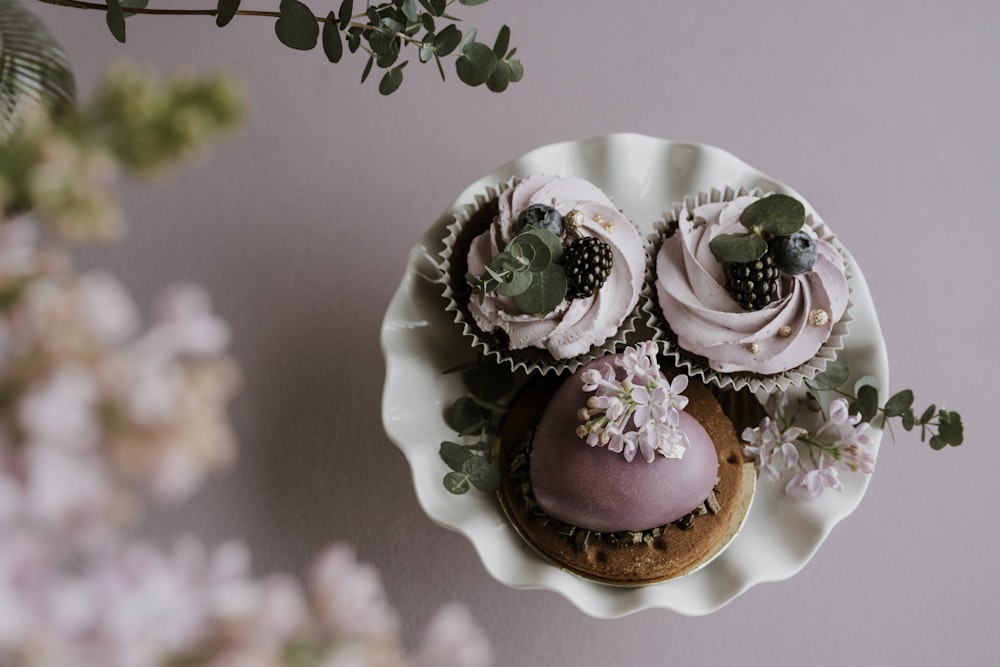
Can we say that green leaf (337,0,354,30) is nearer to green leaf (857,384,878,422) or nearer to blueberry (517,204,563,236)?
blueberry (517,204,563,236)

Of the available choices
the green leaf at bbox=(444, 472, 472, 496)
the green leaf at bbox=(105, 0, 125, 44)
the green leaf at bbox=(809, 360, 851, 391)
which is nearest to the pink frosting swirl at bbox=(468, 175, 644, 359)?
the green leaf at bbox=(444, 472, 472, 496)

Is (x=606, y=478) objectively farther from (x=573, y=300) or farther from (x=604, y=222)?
(x=604, y=222)

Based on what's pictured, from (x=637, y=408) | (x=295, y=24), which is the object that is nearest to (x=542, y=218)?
(x=637, y=408)

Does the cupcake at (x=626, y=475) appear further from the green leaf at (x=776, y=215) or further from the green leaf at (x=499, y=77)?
the green leaf at (x=499, y=77)

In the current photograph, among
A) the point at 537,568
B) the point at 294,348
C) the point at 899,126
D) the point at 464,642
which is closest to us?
the point at 464,642

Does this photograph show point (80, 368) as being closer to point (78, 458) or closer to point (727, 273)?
point (78, 458)

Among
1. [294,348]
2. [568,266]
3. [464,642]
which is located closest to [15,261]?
[464,642]

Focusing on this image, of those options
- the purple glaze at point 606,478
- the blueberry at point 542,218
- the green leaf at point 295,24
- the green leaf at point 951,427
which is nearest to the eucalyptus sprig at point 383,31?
the green leaf at point 295,24
